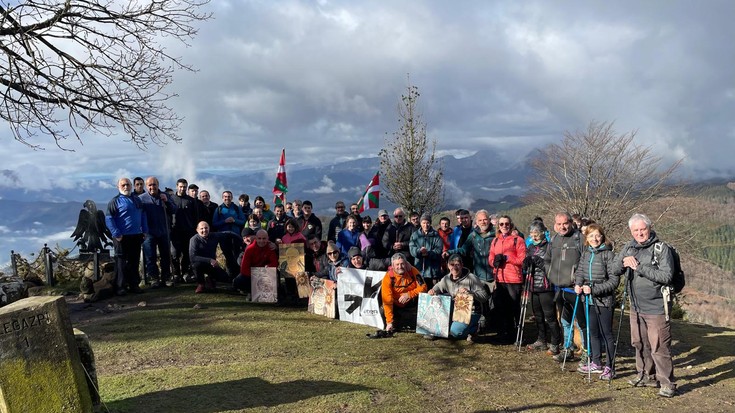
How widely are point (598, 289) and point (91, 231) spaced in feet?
35.1

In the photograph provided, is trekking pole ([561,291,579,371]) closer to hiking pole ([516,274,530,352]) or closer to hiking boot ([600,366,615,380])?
hiking boot ([600,366,615,380])

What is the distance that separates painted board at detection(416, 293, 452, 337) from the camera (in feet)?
28.2

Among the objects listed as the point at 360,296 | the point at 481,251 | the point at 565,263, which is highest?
the point at 481,251

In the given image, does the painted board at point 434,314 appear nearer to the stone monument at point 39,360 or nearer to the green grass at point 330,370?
the green grass at point 330,370

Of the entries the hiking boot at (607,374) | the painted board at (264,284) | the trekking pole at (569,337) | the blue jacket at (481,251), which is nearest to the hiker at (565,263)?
the trekking pole at (569,337)

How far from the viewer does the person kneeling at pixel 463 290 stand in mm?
8586

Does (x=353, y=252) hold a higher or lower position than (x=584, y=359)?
higher

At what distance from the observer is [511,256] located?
330 inches

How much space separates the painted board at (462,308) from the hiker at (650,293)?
245 centimetres

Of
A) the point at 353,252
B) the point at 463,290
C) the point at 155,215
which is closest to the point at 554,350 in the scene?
the point at 463,290

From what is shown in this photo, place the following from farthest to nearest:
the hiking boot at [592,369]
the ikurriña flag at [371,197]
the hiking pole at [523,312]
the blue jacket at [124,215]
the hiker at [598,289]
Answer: the ikurriña flag at [371,197], the blue jacket at [124,215], the hiking pole at [523,312], the hiking boot at [592,369], the hiker at [598,289]

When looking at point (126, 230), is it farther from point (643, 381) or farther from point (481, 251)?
point (643, 381)

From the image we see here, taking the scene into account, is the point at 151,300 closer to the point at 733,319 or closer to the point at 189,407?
the point at 189,407

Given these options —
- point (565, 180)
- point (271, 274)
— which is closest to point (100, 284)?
point (271, 274)
